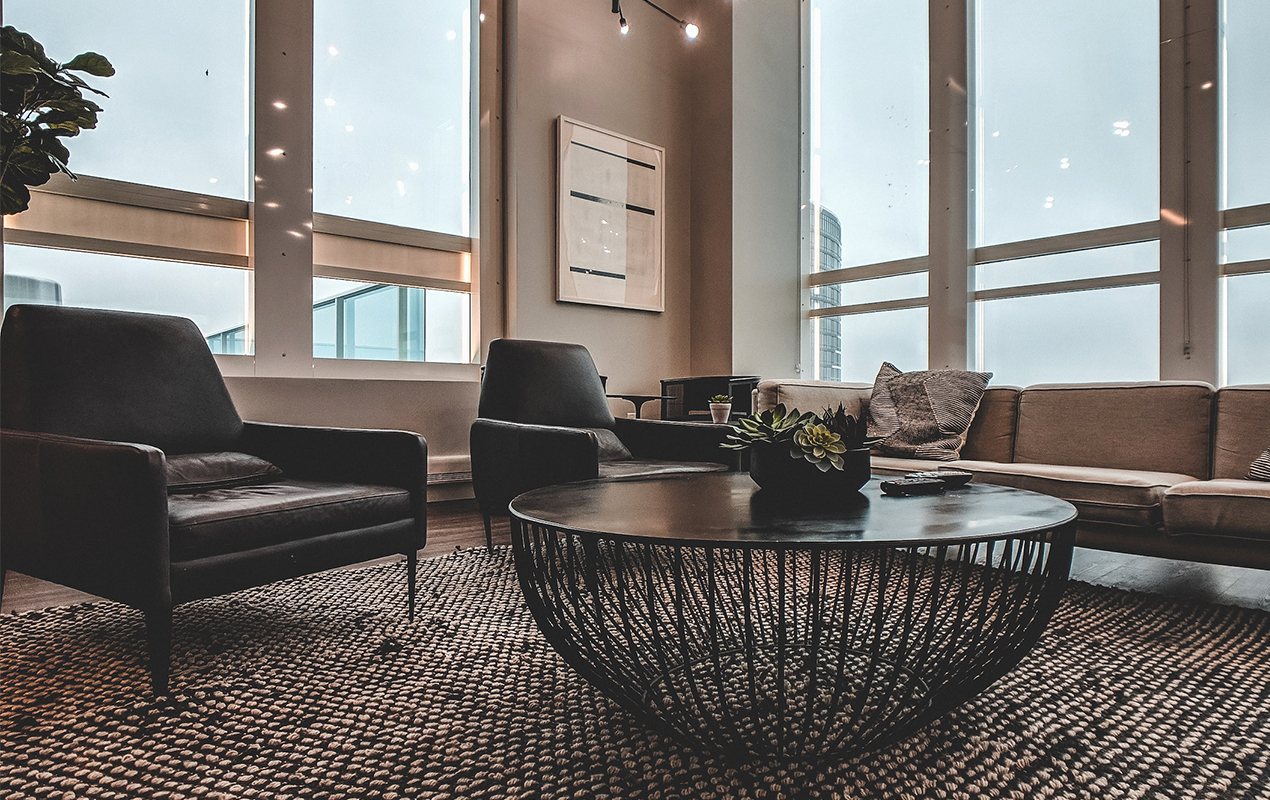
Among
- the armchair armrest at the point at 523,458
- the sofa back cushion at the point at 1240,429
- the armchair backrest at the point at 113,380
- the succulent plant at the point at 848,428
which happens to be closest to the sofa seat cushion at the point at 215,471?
the armchair backrest at the point at 113,380

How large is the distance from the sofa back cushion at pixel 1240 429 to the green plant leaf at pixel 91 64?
13.8 ft

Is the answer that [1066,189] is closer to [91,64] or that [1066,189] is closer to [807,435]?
[807,435]

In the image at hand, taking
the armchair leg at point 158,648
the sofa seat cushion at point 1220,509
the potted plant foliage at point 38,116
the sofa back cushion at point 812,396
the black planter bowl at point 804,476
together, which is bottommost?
the armchair leg at point 158,648

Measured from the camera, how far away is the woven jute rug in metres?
1.18

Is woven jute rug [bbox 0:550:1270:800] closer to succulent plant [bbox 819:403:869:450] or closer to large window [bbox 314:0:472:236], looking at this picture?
succulent plant [bbox 819:403:869:450]

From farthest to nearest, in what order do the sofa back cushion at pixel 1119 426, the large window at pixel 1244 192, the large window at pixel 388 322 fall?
the large window at pixel 388 322 < the large window at pixel 1244 192 < the sofa back cushion at pixel 1119 426

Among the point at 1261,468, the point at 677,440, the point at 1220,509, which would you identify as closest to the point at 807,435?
the point at 1220,509

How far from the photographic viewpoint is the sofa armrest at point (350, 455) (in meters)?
2.12

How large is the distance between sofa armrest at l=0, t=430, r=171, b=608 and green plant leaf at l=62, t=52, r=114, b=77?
1.26 metres

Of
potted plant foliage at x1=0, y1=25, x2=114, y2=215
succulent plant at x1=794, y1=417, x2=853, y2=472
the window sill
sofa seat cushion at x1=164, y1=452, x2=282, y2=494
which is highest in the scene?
potted plant foliage at x1=0, y1=25, x2=114, y2=215

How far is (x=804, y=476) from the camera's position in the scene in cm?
150

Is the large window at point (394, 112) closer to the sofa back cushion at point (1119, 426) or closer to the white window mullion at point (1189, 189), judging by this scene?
the sofa back cushion at point (1119, 426)

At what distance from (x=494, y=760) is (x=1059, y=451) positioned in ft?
9.25

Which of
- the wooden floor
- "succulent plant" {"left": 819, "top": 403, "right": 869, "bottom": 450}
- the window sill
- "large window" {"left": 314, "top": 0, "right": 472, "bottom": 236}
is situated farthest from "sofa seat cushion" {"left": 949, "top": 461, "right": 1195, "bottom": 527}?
"large window" {"left": 314, "top": 0, "right": 472, "bottom": 236}
